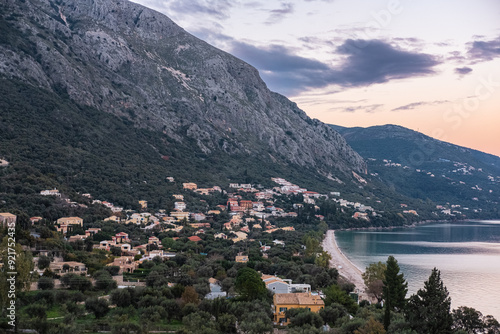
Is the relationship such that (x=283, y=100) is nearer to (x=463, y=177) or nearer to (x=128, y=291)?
(x=463, y=177)

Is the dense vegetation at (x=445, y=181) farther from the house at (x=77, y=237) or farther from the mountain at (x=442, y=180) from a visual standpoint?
the house at (x=77, y=237)

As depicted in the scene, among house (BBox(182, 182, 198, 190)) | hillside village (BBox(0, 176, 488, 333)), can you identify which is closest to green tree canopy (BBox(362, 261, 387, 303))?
hillside village (BBox(0, 176, 488, 333))

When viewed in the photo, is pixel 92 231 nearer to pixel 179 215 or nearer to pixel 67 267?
pixel 67 267

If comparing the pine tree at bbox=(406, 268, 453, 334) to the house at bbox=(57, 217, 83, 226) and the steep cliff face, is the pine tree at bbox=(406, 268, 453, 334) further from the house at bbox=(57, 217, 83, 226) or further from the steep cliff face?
the steep cliff face

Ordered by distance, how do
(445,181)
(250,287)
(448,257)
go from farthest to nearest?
(445,181)
(448,257)
(250,287)

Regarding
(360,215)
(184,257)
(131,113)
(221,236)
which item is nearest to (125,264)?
(184,257)

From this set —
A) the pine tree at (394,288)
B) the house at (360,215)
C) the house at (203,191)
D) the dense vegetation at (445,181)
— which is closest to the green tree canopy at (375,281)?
the pine tree at (394,288)

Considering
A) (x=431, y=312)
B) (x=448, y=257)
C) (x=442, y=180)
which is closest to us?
(x=431, y=312)
